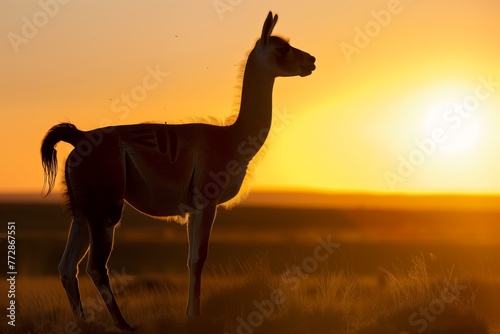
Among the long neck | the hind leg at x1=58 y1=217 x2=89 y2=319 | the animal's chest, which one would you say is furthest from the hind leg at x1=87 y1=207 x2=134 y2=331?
the long neck

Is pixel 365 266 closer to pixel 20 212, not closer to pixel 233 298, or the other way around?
pixel 233 298

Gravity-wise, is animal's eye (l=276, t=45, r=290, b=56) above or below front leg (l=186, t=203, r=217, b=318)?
above


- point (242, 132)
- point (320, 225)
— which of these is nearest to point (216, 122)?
point (242, 132)

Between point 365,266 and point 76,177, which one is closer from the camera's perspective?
point 76,177

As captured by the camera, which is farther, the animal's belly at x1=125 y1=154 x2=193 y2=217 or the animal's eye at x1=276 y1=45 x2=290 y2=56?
the animal's eye at x1=276 y1=45 x2=290 y2=56

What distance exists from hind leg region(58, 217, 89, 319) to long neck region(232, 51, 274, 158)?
2378 mm

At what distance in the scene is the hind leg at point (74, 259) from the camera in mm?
12891

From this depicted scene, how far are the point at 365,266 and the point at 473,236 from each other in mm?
16166

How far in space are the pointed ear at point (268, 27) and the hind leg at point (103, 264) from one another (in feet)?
10.3

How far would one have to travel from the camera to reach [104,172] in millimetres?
12836
